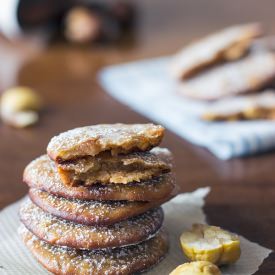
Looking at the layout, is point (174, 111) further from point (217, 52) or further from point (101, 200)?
point (101, 200)

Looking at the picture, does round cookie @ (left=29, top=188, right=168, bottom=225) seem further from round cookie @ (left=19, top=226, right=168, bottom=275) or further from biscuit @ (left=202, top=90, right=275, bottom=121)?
biscuit @ (left=202, top=90, right=275, bottom=121)

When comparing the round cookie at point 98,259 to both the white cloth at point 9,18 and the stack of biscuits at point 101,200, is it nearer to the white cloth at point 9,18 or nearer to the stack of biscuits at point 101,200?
the stack of biscuits at point 101,200

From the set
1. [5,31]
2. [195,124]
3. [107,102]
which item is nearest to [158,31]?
[5,31]

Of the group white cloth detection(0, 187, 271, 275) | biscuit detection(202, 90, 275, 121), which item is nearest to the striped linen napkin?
biscuit detection(202, 90, 275, 121)

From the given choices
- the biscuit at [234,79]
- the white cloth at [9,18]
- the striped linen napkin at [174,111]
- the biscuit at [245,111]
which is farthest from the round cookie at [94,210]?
the white cloth at [9,18]

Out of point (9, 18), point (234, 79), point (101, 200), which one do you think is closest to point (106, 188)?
point (101, 200)

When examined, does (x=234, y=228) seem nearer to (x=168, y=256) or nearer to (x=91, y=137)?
(x=168, y=256)
